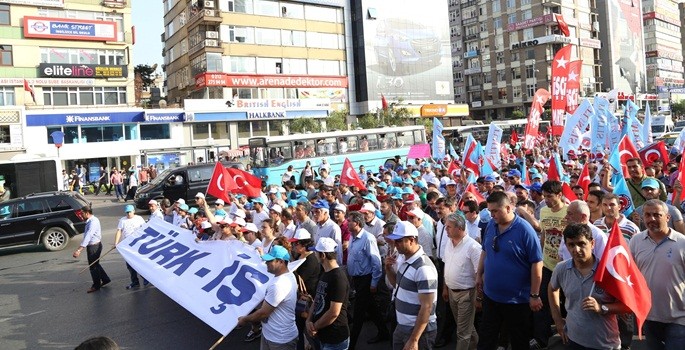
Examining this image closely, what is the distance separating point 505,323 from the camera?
5.22 metres

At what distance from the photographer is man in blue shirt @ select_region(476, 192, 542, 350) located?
501cm

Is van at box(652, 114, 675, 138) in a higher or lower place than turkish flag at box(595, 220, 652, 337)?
higher

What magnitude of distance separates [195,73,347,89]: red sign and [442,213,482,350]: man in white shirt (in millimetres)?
41309

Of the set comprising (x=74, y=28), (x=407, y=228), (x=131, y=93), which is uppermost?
(x=74, y=28)

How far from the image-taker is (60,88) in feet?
127

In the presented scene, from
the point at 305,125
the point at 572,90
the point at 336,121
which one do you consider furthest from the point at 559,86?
the point at 336,121

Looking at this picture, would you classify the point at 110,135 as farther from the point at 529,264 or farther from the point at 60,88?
the point at 529,264

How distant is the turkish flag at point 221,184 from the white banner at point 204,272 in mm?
2607

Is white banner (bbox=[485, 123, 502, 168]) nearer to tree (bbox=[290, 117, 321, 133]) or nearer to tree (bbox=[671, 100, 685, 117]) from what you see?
tree (bbox=[290, 117, 321, 133])

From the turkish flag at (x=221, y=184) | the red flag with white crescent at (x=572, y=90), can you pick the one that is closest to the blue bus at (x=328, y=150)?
the red flag with white crescent at (x=572, y=90)

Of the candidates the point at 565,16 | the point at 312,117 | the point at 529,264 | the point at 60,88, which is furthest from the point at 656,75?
the point at 529,264

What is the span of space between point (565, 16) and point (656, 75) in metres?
Answer: 33.8

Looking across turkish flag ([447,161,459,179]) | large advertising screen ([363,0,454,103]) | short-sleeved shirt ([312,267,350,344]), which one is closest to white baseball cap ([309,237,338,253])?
short-sleeved shirt ([312,267,350,344])

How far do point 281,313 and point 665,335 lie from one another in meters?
3.14
